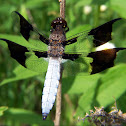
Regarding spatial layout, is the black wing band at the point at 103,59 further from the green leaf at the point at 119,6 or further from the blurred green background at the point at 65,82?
the green leaf at the point at 119,6

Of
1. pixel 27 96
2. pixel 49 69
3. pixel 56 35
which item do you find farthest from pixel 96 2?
pixel 27 96

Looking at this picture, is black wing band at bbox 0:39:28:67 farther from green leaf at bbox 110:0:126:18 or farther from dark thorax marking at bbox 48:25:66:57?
green leaf at bbox 110:0:126:18

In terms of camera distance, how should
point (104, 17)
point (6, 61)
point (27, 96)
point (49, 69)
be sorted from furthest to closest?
1. point (104, 17)
2. point (6, 61)
3. point (27, 96)
4. point (49, 69)

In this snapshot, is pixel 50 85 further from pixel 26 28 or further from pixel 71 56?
pixel 26 28

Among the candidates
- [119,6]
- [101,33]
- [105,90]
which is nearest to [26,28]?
[101,33]

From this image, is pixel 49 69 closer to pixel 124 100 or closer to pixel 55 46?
pixel 55 46

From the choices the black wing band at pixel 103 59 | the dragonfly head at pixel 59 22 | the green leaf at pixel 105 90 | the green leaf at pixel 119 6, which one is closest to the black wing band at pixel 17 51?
the dragonfly head at pixel 59 22

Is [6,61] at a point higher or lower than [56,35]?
lower
